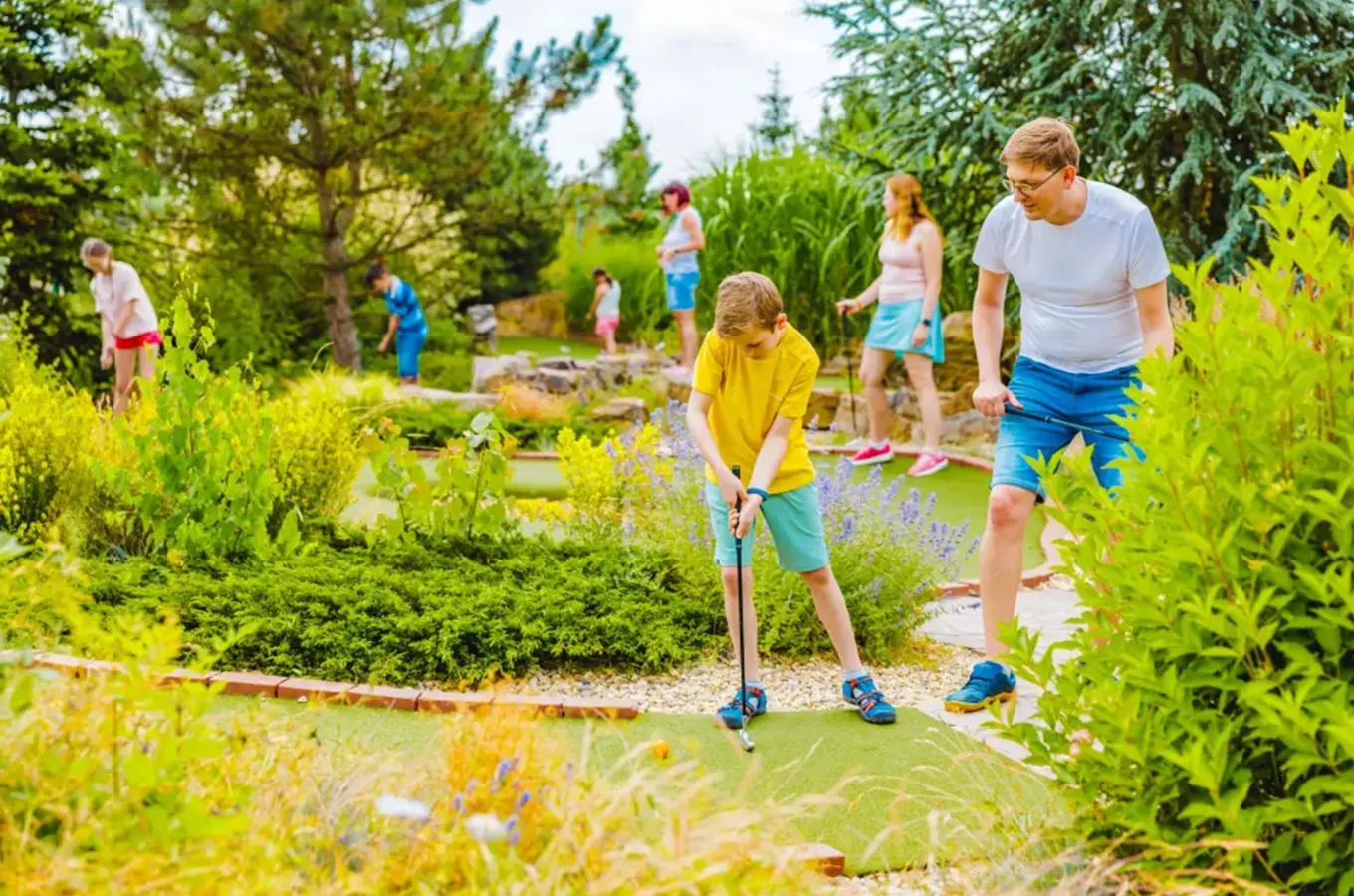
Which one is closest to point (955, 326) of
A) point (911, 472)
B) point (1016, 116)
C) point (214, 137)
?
point (1016, 116)

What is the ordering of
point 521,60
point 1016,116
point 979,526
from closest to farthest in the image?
point 979,526
point 1016,116
point 521,60

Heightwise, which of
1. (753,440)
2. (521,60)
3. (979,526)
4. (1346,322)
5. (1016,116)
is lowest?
(979,526)

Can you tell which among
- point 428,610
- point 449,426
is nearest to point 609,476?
point 428,610

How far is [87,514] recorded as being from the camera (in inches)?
229

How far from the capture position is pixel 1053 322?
13.6 ft

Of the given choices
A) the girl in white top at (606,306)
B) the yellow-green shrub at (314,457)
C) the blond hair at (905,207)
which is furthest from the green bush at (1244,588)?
the girl in white top at (606,306)

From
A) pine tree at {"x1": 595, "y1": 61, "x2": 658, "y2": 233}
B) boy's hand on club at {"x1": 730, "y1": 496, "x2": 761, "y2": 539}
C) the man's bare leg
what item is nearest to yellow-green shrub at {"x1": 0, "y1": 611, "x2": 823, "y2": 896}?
boy's hand on club at {"x1": 730, "y1": 496, "x2": 761, "y2": 539}

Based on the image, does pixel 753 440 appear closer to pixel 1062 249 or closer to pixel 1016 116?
pixel 1062 249

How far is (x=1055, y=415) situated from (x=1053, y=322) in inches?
11.6

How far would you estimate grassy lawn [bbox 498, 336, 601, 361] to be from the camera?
19.6 m

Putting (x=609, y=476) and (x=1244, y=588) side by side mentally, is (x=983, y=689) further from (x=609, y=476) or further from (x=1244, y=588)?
(x=609, y=476)

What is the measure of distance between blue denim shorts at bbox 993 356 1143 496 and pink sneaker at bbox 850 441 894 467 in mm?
5199

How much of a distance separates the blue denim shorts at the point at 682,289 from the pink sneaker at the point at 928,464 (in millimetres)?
3143

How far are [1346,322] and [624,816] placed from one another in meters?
1.56
